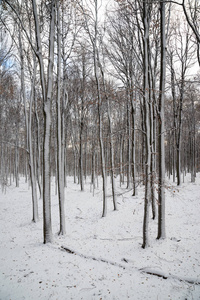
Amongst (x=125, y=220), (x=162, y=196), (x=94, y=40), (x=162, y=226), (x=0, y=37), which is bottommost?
(x=125, y=220)

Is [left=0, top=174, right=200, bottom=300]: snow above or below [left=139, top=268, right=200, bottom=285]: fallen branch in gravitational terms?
below

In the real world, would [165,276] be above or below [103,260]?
above

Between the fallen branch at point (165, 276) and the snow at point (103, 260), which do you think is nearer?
the snow at point (103, 260)

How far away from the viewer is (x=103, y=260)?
4.46m

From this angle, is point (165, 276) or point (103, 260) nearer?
point (165, 276)

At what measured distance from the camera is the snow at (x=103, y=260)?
10.8 ft

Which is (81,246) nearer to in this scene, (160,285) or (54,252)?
(54,252)

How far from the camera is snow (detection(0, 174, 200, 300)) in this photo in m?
3.28

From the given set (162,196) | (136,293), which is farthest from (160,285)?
(162,196)

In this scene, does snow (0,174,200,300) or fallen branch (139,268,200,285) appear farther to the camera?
fallen branch (139,268,200,285)

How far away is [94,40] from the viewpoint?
314 inches

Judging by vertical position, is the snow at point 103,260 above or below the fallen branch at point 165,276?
below

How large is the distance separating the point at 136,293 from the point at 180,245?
95.9 inches

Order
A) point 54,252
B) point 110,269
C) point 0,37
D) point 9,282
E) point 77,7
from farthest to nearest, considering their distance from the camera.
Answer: point 0,37
point 77,7
point 54,252
point 110,269
point 9,282
